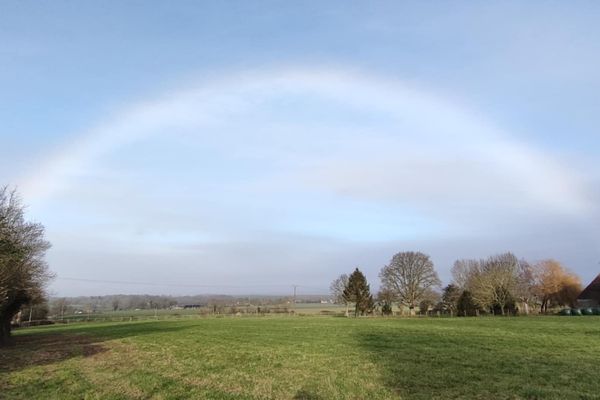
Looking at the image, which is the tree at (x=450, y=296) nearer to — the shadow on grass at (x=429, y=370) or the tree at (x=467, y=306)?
the tree at (x=467, y=306)

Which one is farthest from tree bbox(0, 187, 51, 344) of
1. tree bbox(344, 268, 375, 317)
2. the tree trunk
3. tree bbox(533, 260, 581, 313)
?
tree bbox(533, 260, 581, 313)

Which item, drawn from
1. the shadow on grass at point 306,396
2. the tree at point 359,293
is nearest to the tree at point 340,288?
the tree at point 359,293

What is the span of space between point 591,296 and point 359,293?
45104 millimetres

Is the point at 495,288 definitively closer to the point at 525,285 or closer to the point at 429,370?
the point at 525,285

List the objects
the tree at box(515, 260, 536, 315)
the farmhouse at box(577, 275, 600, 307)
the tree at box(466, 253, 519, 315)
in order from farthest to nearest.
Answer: the farmhouse at box(577, 275, 600, 307) < the tree at box(515, 260, 536, 315) < the tree at box(466, 253, 519, 315)

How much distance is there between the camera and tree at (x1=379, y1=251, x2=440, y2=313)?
90.4 meters

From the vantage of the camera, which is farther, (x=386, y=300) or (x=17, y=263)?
(x=386, y=300)

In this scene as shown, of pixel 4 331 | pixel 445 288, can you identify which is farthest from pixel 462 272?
pixel 4 331

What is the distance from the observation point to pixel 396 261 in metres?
93.4

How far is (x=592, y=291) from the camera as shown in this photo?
93312 mm

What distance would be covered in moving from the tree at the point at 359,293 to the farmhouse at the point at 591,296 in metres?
40.5

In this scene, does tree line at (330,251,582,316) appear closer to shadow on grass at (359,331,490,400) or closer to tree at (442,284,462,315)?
tree at (442,284,462,315)

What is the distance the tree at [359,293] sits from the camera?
9456cm

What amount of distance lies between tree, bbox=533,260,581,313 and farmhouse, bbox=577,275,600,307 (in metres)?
1.23
